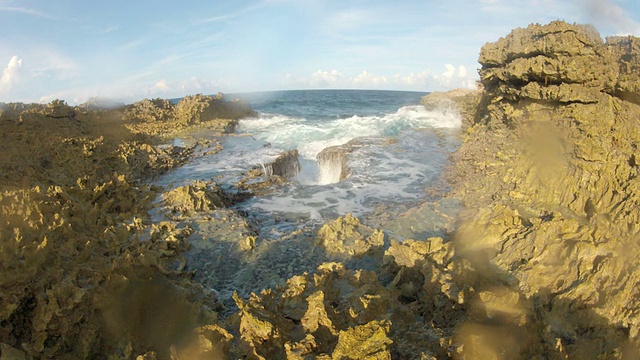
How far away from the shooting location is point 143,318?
9.61 ft

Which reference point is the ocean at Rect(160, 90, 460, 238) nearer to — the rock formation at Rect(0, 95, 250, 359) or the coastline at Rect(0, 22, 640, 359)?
the coastline at Rect(0, 22, 640, 359)

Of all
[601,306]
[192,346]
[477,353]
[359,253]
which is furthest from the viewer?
[359,253]

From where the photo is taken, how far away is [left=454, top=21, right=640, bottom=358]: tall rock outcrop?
9.02 feet

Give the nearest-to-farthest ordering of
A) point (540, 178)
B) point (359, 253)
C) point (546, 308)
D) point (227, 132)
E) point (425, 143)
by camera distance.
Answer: point (546, 308) → point (359, 253) → point (540, 178) → point (425, 143) → point (227, 132)

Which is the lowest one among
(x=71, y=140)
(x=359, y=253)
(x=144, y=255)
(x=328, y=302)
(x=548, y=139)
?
(x=359, y=253)

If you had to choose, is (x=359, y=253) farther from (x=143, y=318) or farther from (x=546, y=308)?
(x=143, y=318)

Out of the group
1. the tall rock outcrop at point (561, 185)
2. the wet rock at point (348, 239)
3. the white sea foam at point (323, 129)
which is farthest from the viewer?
the white sea foam at point (323, 129)

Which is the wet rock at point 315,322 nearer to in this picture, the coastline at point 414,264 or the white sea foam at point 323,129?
the coastline at point 414,264

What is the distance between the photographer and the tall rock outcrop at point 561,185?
9.02 ft

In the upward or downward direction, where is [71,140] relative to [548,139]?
upward

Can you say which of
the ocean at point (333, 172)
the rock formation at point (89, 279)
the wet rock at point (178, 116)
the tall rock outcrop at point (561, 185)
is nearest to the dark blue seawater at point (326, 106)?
the wet rock at point (178, 116)

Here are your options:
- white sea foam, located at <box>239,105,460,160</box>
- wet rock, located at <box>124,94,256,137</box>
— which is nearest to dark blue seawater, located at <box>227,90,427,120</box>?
white sea foam, located at <box>239,105,460,160</box>

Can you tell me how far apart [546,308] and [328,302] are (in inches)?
67.3

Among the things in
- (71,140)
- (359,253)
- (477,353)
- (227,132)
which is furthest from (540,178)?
(227,132)
